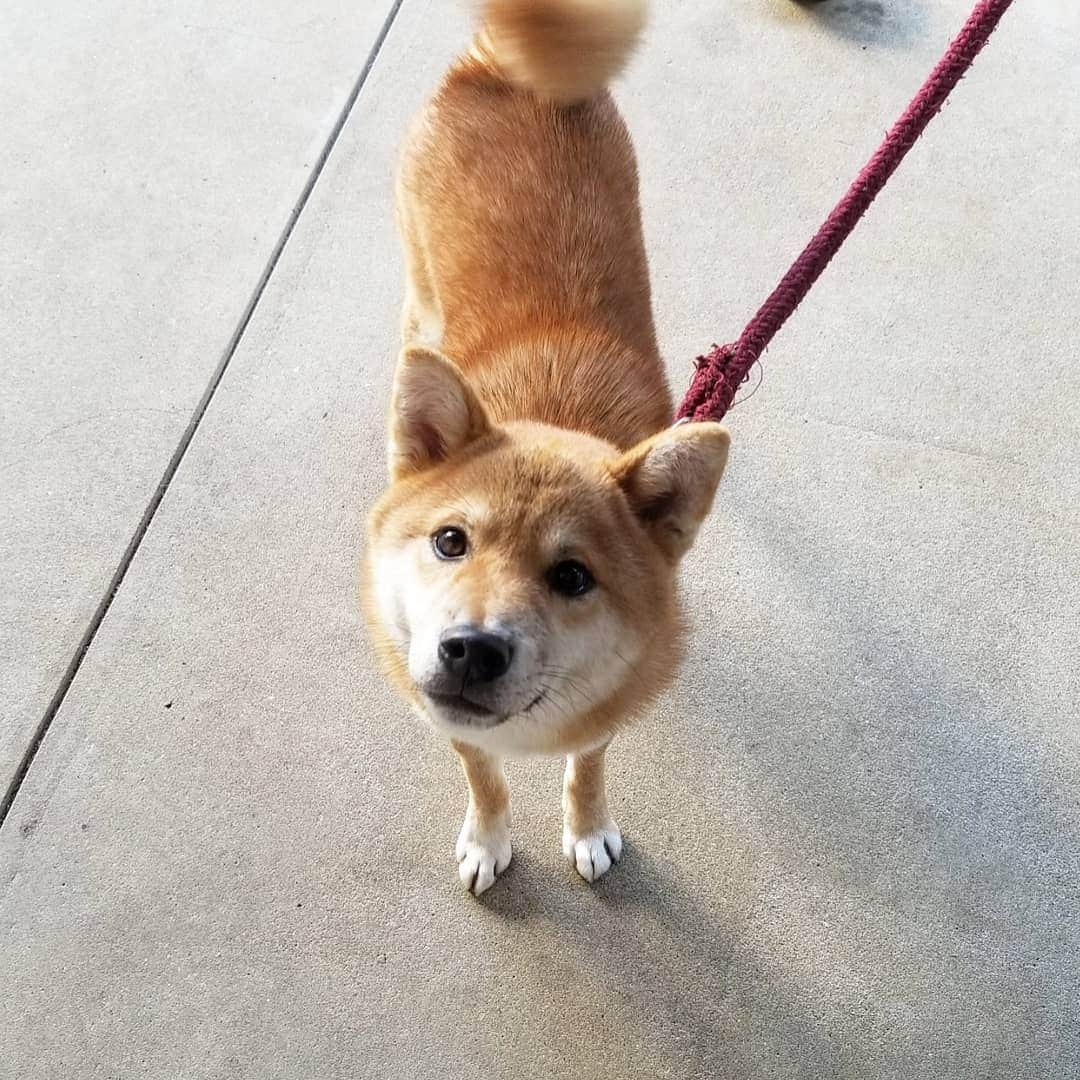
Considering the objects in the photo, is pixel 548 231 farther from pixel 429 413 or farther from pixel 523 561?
pixel 523 561

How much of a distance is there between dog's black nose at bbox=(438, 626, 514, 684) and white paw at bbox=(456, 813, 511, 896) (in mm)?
622

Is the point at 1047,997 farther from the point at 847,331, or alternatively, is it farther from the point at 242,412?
the point at 242,412

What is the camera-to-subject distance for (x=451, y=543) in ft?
4.42

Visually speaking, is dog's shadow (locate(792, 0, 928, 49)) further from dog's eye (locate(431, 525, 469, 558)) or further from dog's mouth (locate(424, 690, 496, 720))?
dog's mouth (locate(424, 690, 496, 720))

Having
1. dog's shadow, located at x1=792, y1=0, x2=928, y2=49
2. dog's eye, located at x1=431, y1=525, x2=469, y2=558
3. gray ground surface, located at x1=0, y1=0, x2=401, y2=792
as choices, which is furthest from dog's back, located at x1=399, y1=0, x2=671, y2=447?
dog's shadow, located at x1=792, y1=0, x2=928, y2=49

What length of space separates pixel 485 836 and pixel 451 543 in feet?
2.13

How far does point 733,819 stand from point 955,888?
1.36 ft

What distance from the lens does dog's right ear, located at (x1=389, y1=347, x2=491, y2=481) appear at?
1.33 m

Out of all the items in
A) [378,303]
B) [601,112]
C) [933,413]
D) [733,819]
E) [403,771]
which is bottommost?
[403,771]

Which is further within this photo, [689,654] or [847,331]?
[847,331]

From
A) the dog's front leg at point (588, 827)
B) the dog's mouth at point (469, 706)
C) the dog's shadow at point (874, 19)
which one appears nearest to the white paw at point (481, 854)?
the dog's front leg at point (588, 827)

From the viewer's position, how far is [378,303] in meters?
2.38

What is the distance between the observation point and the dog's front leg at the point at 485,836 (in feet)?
5.52

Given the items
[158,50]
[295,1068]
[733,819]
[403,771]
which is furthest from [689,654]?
[158,50]
